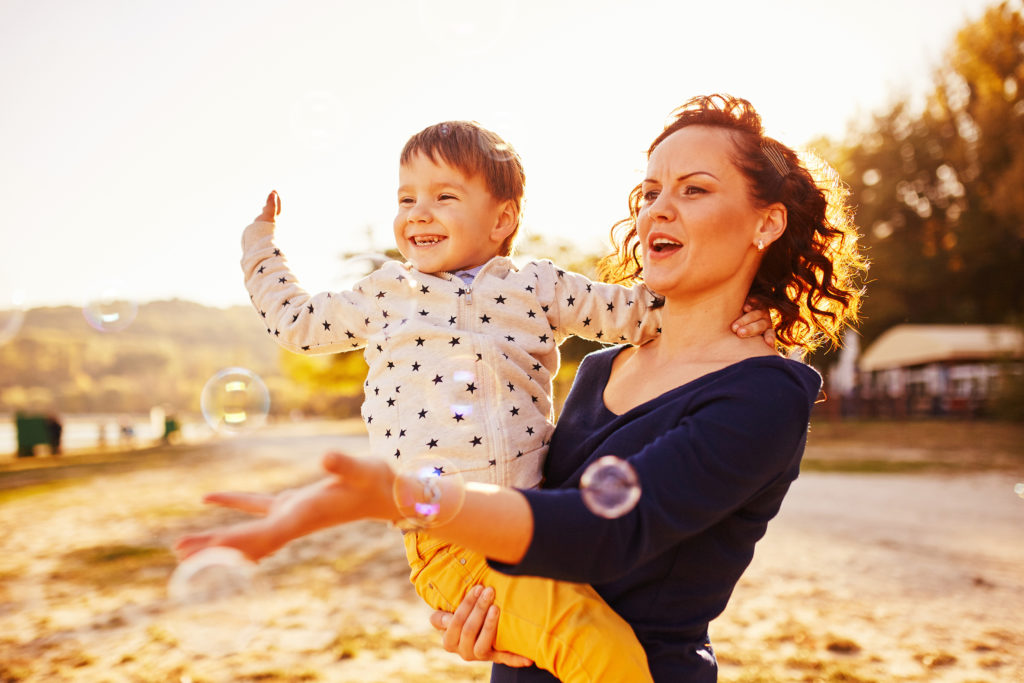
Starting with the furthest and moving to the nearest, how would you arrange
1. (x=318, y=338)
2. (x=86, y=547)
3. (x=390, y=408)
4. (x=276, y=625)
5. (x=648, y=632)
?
(x=86, y=547), (x=276, y=625), (x=318, y=338), (x=390, y=408), (x=648, y=632)

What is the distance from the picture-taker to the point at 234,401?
12.3 feet

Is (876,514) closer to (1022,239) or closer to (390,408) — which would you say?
(390,408)

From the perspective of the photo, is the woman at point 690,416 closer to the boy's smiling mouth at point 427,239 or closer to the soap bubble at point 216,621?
the boy's smiling mouth at point 427,239

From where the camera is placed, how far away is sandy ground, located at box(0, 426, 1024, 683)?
477cm

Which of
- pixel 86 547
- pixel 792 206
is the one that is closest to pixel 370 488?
pixel 792 206

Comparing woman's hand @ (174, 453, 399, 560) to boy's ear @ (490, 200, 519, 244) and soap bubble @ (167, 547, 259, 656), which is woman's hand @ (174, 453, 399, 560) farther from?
→ soap bubble @ (167, 547, 259, 656)

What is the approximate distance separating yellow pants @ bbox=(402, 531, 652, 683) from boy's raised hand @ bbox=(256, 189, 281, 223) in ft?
3.83

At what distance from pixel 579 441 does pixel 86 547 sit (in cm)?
909

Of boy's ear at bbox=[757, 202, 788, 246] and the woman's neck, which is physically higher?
boy's ear at bbox=[757, 202, 788, 246]

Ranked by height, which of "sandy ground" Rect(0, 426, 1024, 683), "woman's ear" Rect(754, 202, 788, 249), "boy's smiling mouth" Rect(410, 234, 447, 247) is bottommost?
"sandy ground" Rect(0, 426, 1024, 683)

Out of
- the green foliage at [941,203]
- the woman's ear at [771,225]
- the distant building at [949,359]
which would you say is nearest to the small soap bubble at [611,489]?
the woman's ear at [771,225]

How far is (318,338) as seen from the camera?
198 centimetres

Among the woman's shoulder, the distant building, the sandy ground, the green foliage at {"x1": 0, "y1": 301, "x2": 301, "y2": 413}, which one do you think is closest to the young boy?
the woman's shoulder

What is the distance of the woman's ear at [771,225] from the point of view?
1.87 m
